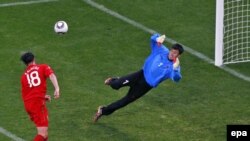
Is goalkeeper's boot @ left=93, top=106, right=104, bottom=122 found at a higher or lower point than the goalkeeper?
lower

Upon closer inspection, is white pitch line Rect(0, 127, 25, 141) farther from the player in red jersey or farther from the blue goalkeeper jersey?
the blue goalkeeper jersey

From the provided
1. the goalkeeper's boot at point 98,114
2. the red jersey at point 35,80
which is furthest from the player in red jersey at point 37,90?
the goalkeeper's boot at point 98,114

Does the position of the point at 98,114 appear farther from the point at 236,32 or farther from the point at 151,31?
the point at 236,32

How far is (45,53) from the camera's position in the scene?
2128 cm

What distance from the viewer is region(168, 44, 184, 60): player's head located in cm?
1731

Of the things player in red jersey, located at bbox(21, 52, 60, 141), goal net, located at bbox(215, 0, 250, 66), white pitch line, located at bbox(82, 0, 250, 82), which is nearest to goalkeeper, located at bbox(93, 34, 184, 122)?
player in red jersey, located at bbox(21, 52, 60, 141)

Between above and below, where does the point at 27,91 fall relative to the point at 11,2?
below

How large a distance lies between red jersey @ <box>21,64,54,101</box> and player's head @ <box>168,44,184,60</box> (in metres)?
2.46

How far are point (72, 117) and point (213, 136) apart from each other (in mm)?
2773

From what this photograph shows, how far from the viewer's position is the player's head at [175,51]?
17.3m

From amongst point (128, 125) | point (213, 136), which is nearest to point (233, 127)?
point (213, 136)

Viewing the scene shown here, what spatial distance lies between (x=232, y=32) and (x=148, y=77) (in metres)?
4.64

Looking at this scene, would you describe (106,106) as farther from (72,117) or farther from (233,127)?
(233,127)

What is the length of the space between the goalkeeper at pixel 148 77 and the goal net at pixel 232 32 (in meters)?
3.03
